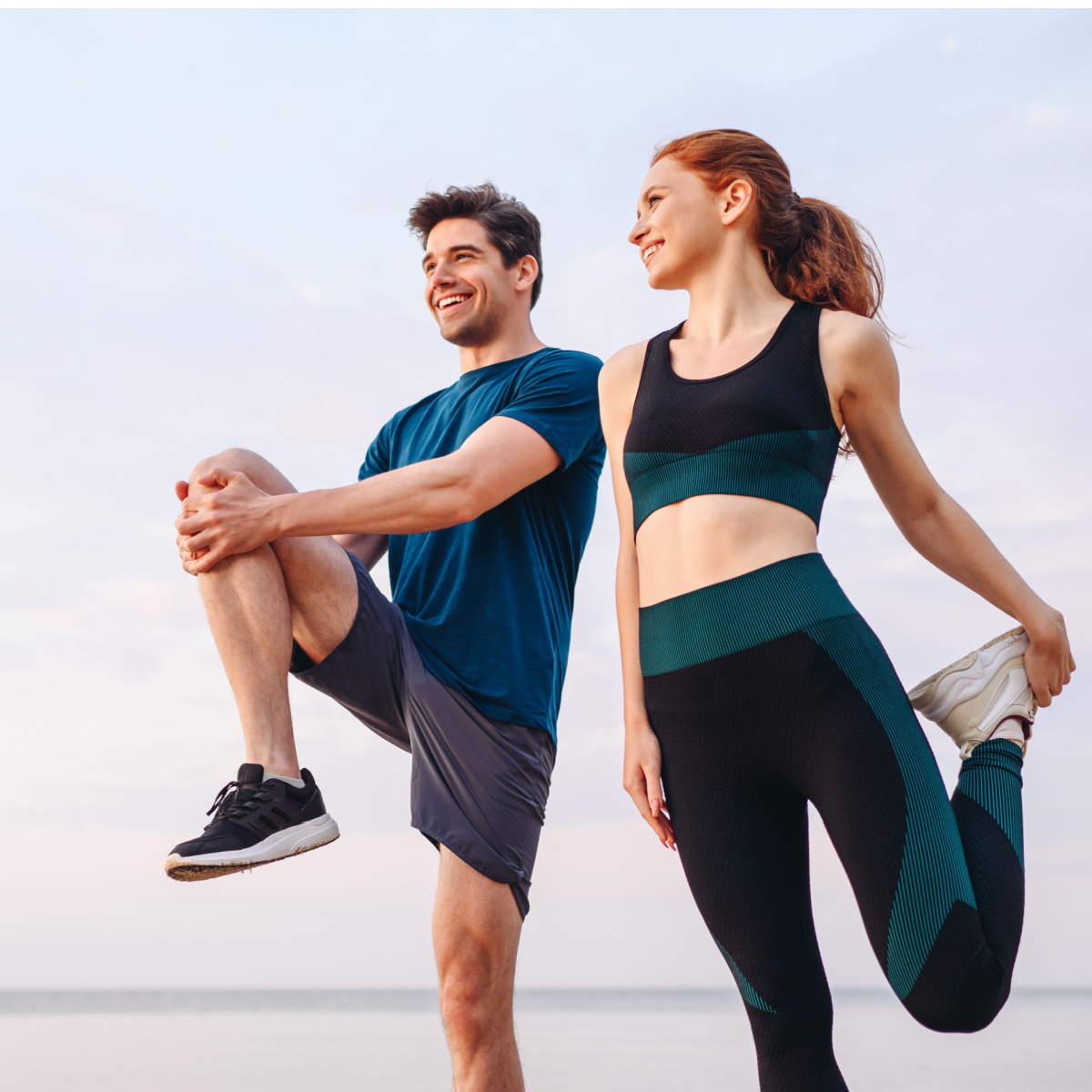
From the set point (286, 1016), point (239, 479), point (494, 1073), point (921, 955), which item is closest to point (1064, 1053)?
point (494, 1073)

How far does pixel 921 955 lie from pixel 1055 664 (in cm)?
64

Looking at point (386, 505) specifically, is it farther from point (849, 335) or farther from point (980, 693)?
point (980, 693)

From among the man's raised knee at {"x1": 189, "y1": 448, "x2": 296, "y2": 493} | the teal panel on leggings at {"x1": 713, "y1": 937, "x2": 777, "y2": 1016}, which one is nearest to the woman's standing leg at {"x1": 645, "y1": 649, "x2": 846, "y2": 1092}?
the teal panel on leggings at {"x1": 713, "y1": 937, "x2": 777, "y2": 1016}

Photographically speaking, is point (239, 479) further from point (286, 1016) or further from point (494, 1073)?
point (286, 1016)

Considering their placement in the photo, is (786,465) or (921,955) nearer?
(921,955)

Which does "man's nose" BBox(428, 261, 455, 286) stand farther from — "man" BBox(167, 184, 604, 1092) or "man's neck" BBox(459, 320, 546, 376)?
"man's neck" BBox(459, 320, 546, 376)

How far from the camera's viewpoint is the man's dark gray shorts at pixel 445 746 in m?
2.60

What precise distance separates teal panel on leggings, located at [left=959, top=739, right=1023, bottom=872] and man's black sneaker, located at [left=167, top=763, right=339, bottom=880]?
4.12 ft

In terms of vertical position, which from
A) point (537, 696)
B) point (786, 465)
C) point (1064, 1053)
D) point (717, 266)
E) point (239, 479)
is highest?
point (717, 266)

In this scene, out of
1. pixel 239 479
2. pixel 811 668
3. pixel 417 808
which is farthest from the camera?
pixel 417 808

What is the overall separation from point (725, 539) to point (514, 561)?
0.94m

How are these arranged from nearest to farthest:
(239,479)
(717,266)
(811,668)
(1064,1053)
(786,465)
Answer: (811,668), (786,465), (717,266), (239,479), (1064,1053)

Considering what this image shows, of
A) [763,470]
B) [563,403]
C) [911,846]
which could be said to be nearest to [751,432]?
[763,470]

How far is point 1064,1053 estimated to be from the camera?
21.6ft
